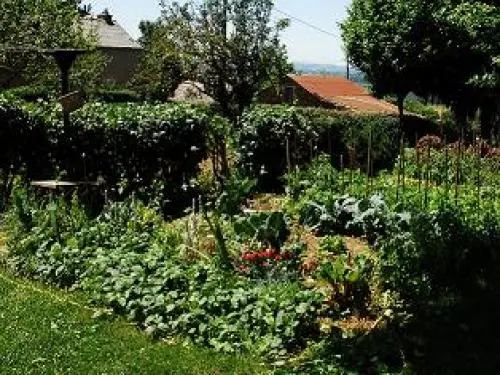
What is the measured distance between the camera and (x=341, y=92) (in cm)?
5234

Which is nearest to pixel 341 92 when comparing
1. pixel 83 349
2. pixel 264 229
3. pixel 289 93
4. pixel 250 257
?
pixel 289 93

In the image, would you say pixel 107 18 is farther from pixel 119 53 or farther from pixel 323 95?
pixel 323 95

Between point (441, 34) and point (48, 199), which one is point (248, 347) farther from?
point (441, 34)

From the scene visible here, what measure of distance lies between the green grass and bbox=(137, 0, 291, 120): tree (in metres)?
27.3

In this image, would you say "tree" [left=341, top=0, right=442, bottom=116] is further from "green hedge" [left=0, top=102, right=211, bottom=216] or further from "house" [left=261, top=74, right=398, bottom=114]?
"green hedge" [left=0, top=102, right=211, bottom=216]

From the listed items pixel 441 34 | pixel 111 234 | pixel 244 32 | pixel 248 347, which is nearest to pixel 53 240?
pixel 111 234

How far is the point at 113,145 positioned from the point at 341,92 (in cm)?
4113

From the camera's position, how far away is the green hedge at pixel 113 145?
39.2 feet

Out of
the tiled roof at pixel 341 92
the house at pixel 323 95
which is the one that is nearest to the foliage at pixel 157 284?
the house at pixel 323 95

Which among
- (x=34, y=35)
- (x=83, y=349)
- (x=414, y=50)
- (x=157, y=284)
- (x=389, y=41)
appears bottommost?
(x=83, y=349)

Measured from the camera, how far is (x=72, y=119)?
42.1ft

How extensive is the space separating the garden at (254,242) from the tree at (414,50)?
54.1 ft

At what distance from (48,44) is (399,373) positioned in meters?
23.5

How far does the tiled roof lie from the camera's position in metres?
46.3
